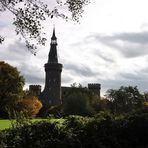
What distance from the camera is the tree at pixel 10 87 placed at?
292 feet

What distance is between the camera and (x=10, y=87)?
9169 centimetres

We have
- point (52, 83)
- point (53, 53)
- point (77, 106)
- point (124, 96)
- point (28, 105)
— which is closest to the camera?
point (28, 105)

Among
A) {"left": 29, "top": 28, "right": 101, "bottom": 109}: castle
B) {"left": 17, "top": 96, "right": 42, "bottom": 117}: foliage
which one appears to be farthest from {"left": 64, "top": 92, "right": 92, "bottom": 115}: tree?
{"left": 29, "top": 28, "right": 101, "bottom": 109}: castle

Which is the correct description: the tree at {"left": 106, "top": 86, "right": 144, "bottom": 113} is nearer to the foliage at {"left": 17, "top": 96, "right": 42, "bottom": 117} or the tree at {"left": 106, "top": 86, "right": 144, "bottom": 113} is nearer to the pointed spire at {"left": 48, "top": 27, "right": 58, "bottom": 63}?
the foliage at {"left": 17, "top": 96, "right": 42, "bottom": 117}

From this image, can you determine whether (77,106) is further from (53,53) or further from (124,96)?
(53,53)

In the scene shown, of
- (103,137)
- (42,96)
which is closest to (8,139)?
(103,137)

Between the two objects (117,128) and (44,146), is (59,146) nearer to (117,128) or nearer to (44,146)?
(44,146)

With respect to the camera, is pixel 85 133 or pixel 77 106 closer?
pixel 85 133

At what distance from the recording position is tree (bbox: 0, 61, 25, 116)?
8912 cm

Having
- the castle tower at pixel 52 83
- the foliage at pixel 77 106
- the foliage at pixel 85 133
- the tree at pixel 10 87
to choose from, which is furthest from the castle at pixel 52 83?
the foliage at pixel 85 133

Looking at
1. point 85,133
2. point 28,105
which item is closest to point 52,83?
point 28,105

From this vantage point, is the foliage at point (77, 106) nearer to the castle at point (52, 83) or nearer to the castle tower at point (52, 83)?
the castle at point (52, 83)

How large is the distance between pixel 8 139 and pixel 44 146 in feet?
4.87

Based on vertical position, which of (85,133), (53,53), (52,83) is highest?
(53,53)
